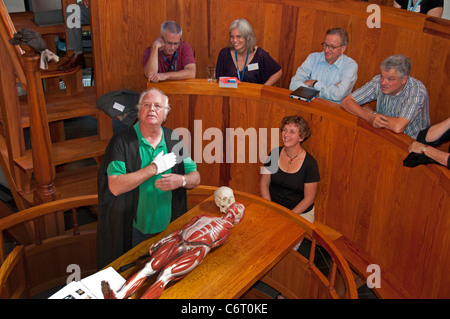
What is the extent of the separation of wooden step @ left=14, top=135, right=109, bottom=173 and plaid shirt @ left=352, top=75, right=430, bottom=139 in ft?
8.43

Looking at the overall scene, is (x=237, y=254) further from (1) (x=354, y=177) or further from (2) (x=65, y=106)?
(2) (x=65, y=106)

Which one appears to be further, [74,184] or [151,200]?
[74,184]

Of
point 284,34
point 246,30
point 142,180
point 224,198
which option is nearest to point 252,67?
point 246,30

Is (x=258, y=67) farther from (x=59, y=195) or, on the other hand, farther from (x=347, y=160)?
(x=59, y=195)

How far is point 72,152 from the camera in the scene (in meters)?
4.93

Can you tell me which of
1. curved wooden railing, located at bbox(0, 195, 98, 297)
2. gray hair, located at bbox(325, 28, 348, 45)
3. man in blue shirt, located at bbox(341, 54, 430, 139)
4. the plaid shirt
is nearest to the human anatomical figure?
curved wooden railing, located at bbox(0, 195, 98, 297)

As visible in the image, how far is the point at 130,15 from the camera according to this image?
4.93m

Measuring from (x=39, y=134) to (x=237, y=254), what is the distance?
213cm

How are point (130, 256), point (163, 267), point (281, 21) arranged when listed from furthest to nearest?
point (281, 21) → point (130, 256) → point (163, 267)

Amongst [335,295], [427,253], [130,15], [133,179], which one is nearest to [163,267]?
[133,179]

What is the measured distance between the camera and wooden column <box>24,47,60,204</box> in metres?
4.02

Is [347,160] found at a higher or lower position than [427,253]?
higher

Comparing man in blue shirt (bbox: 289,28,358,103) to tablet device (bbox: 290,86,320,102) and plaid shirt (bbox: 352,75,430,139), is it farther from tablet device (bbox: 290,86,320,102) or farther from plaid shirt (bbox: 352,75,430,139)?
plaid shirt (bbox: 352,75,430,139)

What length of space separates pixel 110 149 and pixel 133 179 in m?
0.28
